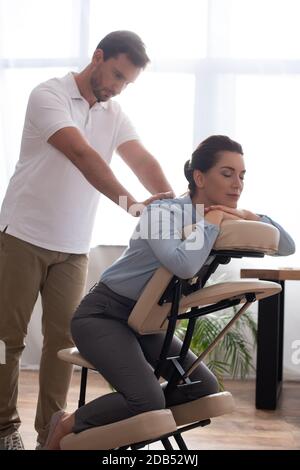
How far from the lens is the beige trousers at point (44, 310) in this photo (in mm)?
2387

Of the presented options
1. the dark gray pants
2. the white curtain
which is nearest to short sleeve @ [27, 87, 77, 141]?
the dark gray pants

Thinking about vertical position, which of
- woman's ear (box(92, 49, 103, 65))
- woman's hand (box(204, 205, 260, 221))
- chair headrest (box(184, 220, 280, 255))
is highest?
woman's ear (box(92, 49, 103, 65))

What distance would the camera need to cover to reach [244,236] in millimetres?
1663

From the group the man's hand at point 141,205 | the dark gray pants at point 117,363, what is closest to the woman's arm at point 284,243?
the man's hand at point 141,205

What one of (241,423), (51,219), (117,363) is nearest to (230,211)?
(117,363)

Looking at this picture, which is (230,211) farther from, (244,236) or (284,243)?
(284,243)

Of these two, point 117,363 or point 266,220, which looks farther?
point 266,220

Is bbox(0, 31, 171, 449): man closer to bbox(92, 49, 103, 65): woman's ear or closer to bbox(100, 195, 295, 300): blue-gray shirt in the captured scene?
bbox(92, 49, 103, 65): woman's ear

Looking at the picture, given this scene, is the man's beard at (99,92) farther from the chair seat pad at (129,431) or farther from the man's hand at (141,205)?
the chair seat pad at (129,431)

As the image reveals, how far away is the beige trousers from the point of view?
239cm

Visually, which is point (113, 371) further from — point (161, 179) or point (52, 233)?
point (161, 179)

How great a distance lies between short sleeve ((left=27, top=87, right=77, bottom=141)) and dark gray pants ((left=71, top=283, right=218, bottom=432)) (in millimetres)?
625

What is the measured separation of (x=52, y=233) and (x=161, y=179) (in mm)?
417

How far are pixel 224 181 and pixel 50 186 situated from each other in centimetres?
73
